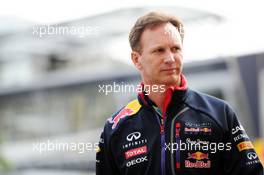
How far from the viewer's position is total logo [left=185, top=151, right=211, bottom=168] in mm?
990

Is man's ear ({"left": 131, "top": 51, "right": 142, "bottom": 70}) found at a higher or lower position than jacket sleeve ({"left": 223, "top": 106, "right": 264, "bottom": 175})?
higher

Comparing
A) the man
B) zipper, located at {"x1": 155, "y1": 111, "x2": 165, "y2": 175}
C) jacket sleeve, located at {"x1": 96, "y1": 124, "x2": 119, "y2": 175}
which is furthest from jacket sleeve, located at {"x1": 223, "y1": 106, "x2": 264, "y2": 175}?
jacket sleeve, located at {"x1": 96, "y1": 124, "x2": 119, "y2": 175}

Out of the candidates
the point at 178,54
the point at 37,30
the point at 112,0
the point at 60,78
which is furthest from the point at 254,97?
the point at 178,54

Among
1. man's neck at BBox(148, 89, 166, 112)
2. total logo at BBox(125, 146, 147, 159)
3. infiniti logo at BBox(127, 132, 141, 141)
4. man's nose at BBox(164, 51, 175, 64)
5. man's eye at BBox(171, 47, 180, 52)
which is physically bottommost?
total logo at BBox(125, 146, 147, 159)

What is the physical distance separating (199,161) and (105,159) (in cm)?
19

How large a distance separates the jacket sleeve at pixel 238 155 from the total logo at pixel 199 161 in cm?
3

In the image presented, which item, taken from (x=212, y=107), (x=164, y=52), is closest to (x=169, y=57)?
(x=164, y=52)

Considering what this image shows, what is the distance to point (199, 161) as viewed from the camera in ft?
3.27

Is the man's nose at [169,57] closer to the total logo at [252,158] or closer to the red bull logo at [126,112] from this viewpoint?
the red bull logo at [126,112]

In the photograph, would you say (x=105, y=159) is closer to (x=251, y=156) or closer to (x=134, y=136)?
(x=134, y=136)

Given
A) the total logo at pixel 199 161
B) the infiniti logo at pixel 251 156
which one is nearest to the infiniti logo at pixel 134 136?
the total logo at pixel 199 161

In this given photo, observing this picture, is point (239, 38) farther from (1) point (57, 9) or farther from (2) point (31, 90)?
(2) point (31, 90)

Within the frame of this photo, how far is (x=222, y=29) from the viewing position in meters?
2.05

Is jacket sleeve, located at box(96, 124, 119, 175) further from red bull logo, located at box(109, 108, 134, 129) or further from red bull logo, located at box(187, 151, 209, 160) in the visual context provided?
red bull logo, located at box(187, 151, 209, 160)
